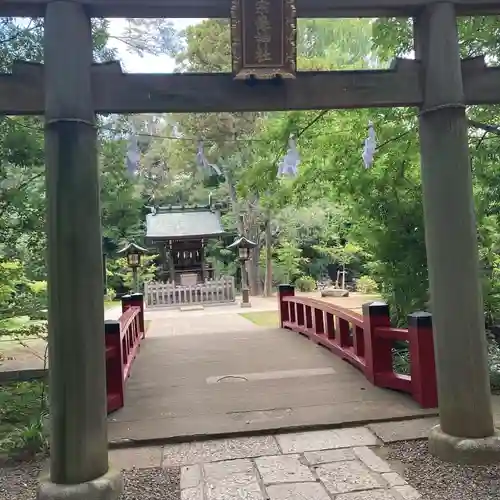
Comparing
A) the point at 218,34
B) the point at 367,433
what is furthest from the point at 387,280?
the point at 218,34

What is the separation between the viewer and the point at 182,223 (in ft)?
83.4

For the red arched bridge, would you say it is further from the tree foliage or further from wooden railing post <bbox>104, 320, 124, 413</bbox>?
the tree foliage

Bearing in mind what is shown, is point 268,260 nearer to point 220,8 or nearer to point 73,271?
point 220,8

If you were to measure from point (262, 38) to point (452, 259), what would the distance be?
2075mm

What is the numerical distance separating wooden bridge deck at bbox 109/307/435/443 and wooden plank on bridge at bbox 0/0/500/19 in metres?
3.29

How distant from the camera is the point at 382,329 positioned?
17.8 feet

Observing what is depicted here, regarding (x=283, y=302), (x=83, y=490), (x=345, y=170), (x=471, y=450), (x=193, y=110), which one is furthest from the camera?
(x=283, y=302)

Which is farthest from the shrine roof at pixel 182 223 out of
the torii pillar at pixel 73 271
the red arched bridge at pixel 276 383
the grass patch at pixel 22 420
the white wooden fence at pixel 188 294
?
the torii pillar at pixel 73 271

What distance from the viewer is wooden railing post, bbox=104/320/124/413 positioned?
199 inches

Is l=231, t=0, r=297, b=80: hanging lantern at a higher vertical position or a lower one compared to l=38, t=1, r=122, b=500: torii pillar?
higher

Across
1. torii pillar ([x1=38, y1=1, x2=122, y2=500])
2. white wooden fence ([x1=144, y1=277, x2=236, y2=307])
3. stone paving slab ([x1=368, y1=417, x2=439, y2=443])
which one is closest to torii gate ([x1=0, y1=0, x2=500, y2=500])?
torii pillar ([x1=38, y1=1, x2=122, y2=500])

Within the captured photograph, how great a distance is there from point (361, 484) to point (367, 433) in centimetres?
100

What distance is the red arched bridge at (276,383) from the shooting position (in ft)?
14.9

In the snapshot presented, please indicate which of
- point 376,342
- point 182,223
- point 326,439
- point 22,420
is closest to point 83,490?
point 326,439
